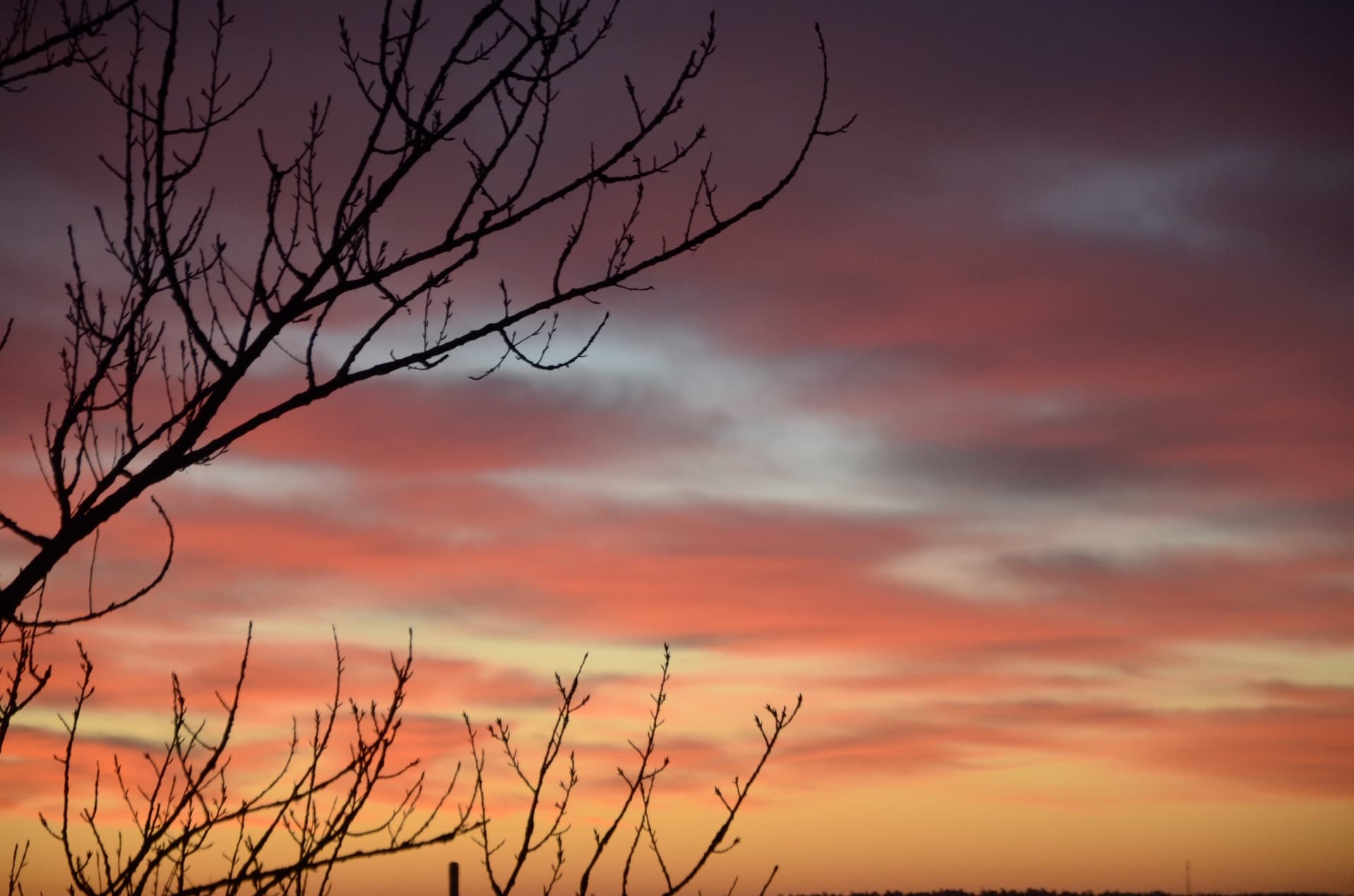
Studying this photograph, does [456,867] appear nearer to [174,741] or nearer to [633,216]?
[174,741]

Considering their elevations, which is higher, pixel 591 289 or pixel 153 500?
pixel 591 289

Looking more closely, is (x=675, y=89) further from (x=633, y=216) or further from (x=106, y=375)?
(x=106, y=375)

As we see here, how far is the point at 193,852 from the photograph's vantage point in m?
4.27

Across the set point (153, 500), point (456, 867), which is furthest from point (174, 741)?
point (456, 867)

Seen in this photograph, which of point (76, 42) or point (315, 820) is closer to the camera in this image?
point (76, 42)

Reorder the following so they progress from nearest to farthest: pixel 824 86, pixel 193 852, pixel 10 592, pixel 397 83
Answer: pixel 10 592 < pixel 397 83 < pixel 824 86 < pixel 193 852

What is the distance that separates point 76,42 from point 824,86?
2165 millimetres

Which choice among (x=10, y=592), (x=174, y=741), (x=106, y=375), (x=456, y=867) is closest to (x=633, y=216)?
(x=106, y=375)

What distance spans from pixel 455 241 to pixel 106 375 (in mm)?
1073

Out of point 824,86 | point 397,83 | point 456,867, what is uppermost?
point 824,86

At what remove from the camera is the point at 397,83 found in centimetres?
312

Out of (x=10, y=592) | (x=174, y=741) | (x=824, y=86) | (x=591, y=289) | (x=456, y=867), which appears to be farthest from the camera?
(x=456, y=867)

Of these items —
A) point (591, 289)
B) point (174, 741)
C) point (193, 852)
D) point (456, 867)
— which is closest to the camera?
point (591, 289)

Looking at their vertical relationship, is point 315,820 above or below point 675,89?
below
